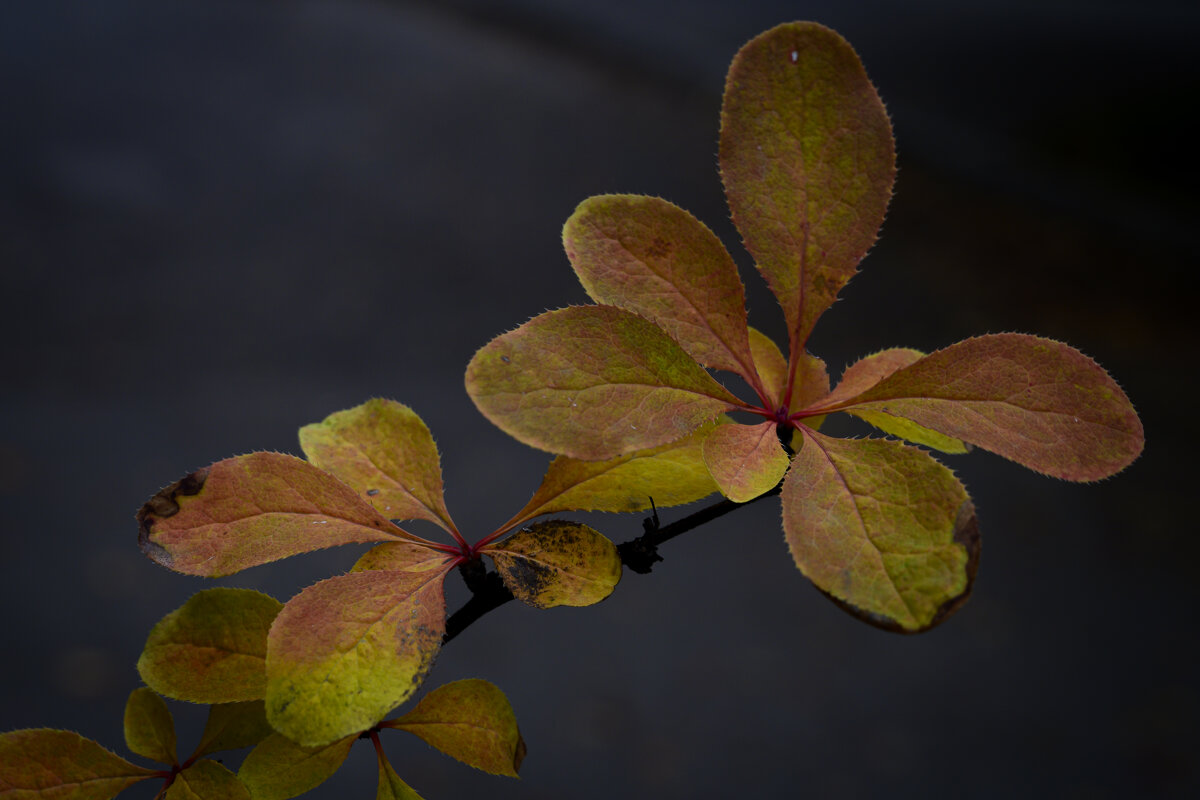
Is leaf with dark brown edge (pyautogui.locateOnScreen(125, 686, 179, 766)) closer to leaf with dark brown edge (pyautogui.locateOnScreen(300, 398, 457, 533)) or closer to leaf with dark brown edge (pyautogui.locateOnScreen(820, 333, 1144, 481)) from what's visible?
leaf with dark brown edge (pyautogui.locateOnScreen(300, 398, 457, 533))

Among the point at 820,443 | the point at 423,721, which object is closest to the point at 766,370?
the point at 820,443

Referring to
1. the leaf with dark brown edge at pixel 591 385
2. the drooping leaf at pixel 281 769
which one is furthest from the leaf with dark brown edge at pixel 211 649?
the leaf with dark brown edge at pixel 591 385

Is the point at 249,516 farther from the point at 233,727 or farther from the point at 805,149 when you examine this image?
the point at 805,149

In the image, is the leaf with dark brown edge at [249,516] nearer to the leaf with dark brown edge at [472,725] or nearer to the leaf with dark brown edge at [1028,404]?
the leaf with dark brown edge at [472,725]

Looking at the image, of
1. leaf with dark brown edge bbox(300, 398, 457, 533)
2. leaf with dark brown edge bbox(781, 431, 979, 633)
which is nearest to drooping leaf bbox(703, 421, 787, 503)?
leaf with dark brown edge bbox(781, 431, 979, 633)

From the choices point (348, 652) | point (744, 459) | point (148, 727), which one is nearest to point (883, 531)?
point (744, 459)

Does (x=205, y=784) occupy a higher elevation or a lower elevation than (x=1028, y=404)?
lower

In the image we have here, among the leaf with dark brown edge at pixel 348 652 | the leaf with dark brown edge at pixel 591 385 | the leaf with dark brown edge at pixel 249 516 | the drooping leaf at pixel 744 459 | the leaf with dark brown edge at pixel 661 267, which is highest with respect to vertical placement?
the leaf with dark brown edge at pixel 661 267
